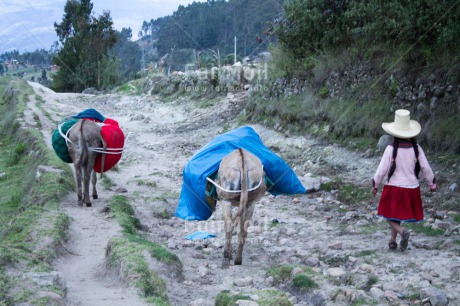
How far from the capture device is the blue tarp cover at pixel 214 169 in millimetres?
8652

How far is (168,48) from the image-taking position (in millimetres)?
81562

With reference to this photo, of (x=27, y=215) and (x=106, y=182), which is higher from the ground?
(x=27, y=215)

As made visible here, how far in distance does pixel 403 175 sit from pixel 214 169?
2809 millimetres

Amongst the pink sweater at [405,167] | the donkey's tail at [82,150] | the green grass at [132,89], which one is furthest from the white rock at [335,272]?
the green grass at [132,89]

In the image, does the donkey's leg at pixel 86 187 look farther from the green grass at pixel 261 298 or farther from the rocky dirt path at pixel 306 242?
the green grass at pixel 261 298

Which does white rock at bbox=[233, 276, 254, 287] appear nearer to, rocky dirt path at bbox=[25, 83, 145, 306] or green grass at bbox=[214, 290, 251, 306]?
green grass at bbox=[214, 290, 251, 306]

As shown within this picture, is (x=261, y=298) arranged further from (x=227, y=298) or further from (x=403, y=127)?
(x=403, y=127)

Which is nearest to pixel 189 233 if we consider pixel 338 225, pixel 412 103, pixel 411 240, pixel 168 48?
pixel 338 225

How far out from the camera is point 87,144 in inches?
466

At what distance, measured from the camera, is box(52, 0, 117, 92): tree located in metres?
56.9

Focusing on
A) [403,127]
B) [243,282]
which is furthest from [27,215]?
[403,127]

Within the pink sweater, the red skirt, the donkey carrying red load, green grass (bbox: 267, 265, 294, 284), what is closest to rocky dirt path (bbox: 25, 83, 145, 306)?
the donkey carrying red load

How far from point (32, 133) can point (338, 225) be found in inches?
608

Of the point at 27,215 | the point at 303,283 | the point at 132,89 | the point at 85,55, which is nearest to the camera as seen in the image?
the point at 303,283
